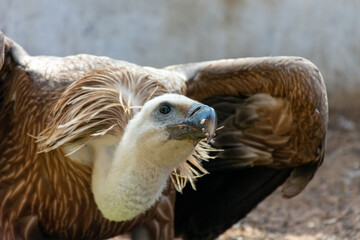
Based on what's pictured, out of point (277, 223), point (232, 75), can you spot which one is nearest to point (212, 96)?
point (232, 75)

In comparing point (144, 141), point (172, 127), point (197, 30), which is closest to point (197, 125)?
point (172, 127)

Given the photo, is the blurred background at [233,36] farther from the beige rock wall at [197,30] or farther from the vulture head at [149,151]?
the vulture head at [149,151]

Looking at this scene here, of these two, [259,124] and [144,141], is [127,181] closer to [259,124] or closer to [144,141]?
[144,141]

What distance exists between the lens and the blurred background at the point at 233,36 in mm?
7828

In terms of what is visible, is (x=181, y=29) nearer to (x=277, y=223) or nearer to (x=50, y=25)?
(x=50, y=25)

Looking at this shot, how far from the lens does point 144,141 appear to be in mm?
3611

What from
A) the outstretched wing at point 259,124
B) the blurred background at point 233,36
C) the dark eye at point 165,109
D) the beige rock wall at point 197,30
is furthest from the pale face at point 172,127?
the beige rock wall at point 197,30

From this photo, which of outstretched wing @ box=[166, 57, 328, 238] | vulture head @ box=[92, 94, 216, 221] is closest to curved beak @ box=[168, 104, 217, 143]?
vulture head @ box=[92, 94, 216, 221]

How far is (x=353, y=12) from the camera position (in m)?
8.66

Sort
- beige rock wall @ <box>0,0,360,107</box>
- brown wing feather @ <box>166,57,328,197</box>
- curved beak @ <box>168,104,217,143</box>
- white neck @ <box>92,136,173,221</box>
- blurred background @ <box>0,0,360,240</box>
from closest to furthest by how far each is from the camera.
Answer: curved beak @ <box>168,104,217,143</box>
white neck @ <box>92,136,173,221</box>
brown wing feather @ <box>166,57,328,197</box>
blurred background @ <box>0,0,360,240</box>
beige rock wall @ <box>0,0,360,107</box>

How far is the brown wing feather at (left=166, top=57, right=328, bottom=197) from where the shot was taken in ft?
16.5

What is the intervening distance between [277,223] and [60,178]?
3.11m

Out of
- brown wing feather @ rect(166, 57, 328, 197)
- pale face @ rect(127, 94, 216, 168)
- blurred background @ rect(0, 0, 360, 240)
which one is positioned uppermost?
pale face @ rect(127, 94, 216, 168)

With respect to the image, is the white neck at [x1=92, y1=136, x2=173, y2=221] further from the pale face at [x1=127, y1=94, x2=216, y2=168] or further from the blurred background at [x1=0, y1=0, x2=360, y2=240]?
the blurred background at [x1=0, y1=0, x2=360, y2=240]
